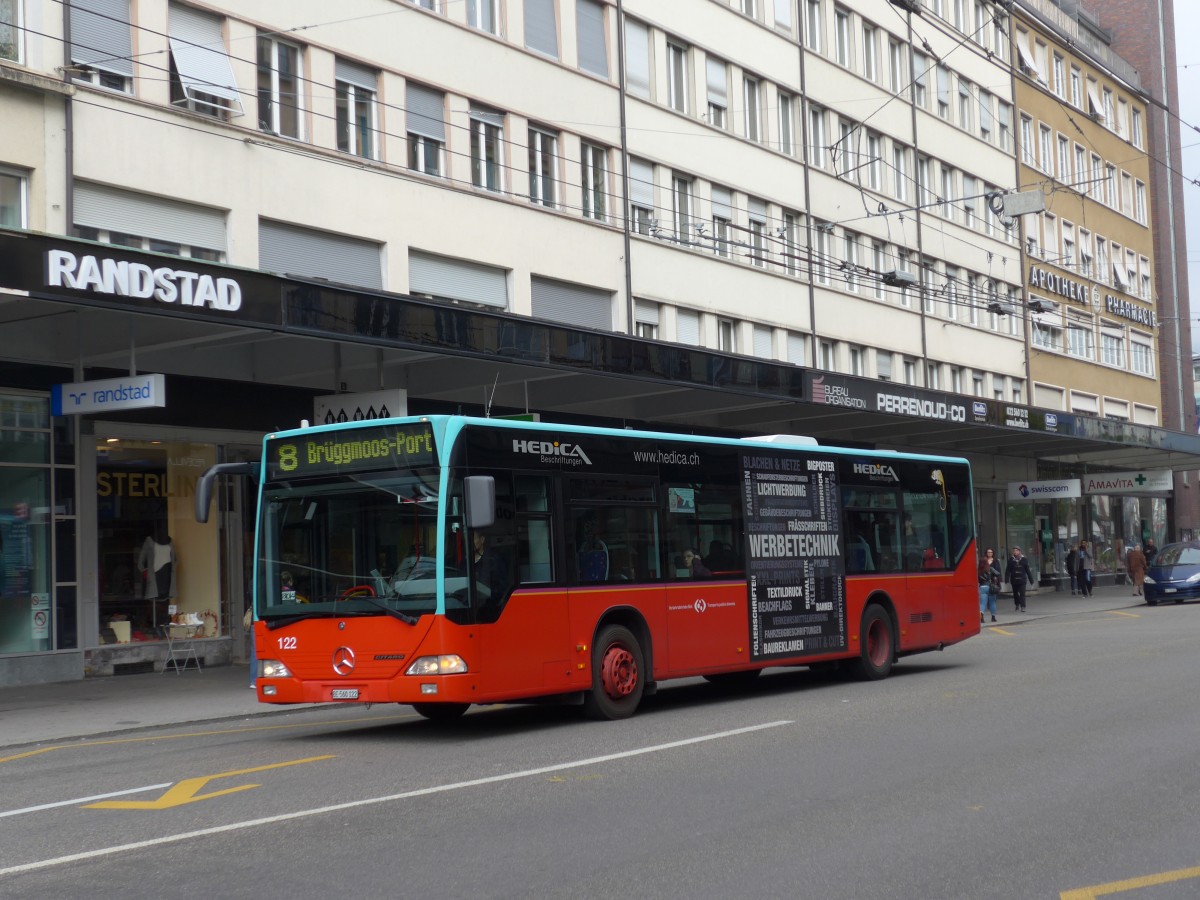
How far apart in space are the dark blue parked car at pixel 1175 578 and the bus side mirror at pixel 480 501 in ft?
99.9

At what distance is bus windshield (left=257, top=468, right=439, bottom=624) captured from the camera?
40.4ft

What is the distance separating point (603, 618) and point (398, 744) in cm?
233

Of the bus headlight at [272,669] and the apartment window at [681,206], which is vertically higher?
the apartment window at [681,206]

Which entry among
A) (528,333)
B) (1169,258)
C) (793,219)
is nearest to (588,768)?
(528,333)

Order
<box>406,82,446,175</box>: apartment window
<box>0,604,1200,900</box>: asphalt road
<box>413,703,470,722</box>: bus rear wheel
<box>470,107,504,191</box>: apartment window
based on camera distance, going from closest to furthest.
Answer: <box>0,604,1200,900</box>: asphalt road < <box>413,703,470,722</box>: bus rear wheel < <box>406,82,446,175</box>: apartment window < <box>470,107,504,191</box>: apartment window

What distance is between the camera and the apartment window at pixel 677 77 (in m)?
33.4

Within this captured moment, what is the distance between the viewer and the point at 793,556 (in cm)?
1656

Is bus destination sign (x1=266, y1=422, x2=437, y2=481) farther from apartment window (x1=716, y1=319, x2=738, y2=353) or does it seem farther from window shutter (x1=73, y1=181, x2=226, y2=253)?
apartment window (x1=716, y1=319, x2=738, y2=353)

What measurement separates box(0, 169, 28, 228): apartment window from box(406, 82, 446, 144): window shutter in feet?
26.0

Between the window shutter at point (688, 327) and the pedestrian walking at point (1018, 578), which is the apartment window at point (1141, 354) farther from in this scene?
the window shutter at point (688, 327)

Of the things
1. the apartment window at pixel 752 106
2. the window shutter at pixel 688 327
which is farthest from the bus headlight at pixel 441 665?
the apartment window at pixel 752 106

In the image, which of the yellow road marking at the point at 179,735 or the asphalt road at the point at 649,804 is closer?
the asphalt road at the point at 649,804

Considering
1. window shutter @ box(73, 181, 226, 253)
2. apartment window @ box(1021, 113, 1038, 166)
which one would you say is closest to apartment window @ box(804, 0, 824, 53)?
apartment window @ box(1021, 113, 1038, 166)

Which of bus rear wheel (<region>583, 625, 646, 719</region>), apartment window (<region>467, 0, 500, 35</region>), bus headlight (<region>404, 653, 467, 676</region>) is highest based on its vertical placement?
apartment window (<region>467, 0, 500, 35</region>)
